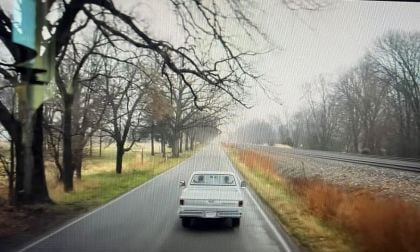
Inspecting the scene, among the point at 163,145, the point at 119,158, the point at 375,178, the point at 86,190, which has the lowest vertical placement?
the point at 86,190

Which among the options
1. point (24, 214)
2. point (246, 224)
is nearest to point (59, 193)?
point (24, 214)

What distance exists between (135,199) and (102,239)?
705 centimetres

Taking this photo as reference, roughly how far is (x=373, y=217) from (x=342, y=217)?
1835mm

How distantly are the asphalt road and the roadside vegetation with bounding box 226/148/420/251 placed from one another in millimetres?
648

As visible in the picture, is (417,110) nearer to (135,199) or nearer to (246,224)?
(246,224)

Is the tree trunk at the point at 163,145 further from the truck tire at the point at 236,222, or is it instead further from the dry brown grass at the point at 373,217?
the dry brown grass at the point at 373,217

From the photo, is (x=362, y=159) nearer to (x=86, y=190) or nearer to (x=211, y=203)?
(x=86, y=190)

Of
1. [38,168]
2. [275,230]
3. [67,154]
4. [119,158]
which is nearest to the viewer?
[275,230]

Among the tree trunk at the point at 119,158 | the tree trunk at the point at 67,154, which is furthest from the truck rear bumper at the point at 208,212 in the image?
the tree trunk at the point at 119,158

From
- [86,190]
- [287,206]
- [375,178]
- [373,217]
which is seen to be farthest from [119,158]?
[373,217]

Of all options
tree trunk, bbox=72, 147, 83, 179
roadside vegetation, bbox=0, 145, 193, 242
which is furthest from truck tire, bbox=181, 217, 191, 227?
tree trunk, bbox=72, 147, 83, 179

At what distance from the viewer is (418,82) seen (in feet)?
31.3

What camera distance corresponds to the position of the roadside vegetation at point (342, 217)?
7.53 meters

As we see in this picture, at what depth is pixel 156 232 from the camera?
10023 millimetres
